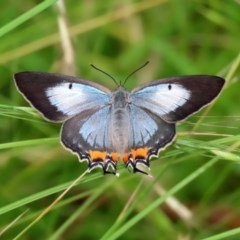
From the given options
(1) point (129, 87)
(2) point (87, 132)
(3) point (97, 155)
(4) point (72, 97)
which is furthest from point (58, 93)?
(1) point (129, 87)

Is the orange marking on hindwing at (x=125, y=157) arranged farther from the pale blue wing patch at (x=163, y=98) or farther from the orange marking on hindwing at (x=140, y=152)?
the pale blue wing patch at (x=163, y=98)

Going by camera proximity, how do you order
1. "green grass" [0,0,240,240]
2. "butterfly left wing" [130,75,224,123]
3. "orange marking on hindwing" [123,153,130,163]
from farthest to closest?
"green grass" [0,0,240,240], "butterfly left wing" [130,75,224,123], "orange marking on hindwing" [123,153,130,163]

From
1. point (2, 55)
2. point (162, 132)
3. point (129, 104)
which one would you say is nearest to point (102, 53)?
point (2, 55)

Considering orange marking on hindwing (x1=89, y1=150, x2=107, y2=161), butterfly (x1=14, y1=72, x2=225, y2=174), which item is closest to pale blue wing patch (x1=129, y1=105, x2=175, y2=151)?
butterfly (x1=14, y1=72, x2=225, y2=174)

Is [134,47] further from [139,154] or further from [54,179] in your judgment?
[139,154]

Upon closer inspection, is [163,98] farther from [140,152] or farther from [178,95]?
[140,152]

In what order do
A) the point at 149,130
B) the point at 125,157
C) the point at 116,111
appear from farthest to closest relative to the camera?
1. the point at 116,111
2. the point at 149,130
3. the point at 125,157

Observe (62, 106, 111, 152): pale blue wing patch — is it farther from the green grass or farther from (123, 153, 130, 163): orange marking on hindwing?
the green grass
